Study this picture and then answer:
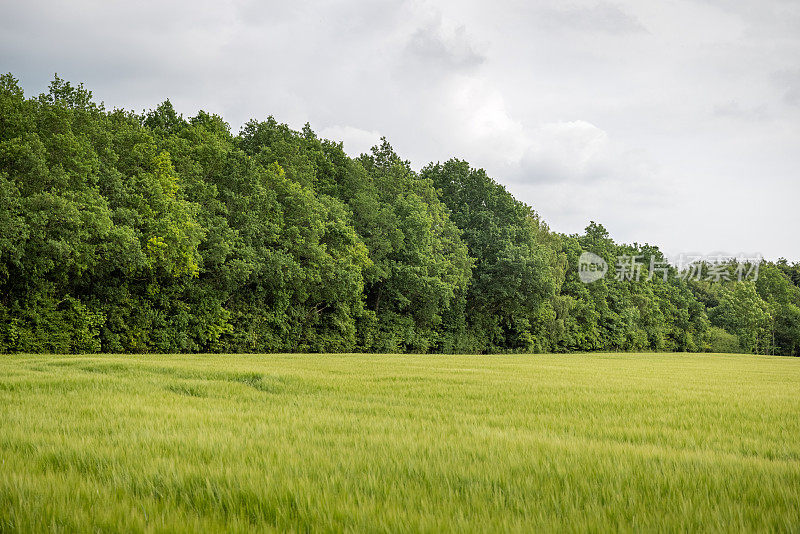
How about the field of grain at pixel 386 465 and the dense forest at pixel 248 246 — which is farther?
the dense forest at pixel 248 246

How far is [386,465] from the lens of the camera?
16.0 feet

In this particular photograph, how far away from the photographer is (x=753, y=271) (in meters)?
89.1

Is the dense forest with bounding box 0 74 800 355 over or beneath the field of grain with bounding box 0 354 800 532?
over

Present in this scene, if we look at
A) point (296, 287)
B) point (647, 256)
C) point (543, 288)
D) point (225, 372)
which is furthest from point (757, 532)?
point (647, 256)

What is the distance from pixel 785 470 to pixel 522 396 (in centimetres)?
656

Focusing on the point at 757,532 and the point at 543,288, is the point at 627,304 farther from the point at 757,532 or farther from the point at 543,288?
the point at 757,532

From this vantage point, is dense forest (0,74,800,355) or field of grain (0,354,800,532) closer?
field of grain (0,354,800,532)

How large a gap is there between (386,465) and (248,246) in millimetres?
28092

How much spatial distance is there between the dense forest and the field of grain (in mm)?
16374

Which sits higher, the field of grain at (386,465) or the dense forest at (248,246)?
the dense forest at (248,246)

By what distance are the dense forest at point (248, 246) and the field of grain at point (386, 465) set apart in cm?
1637

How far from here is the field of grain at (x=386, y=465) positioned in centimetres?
353

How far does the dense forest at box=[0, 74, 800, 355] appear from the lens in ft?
76.2

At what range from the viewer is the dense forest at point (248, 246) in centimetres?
2322
